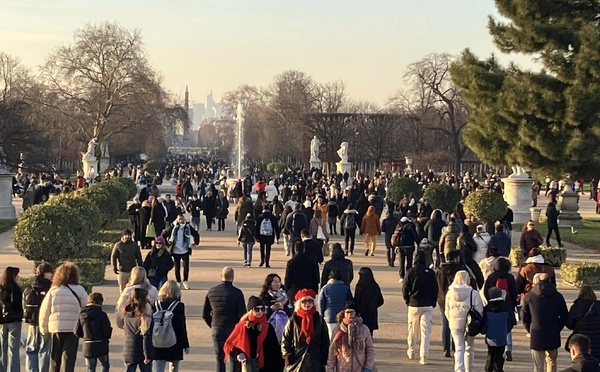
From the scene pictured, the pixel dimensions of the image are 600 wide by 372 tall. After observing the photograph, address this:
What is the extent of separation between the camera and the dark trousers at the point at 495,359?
10.2 m

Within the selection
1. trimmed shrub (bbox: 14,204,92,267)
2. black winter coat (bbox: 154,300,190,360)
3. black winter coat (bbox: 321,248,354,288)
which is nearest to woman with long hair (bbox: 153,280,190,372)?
black winter coat (bbox: 154,300,190,360)

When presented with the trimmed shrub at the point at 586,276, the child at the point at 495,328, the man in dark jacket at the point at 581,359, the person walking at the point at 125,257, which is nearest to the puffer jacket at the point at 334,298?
the child at the point at 495,328

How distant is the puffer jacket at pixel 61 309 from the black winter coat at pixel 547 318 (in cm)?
473

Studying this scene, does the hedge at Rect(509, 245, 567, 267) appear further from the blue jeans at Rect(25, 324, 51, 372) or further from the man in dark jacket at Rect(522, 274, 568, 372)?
the blue jeans at Rect(25, 324, 51, 372)

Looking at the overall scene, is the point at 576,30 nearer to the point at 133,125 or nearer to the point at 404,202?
the point at 404,202

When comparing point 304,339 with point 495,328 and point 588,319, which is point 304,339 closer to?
point 495,328

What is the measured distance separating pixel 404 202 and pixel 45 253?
12.6 meters

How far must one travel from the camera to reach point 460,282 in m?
10.4

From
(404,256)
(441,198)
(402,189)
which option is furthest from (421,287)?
(402,189)

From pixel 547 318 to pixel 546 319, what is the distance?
0.01m

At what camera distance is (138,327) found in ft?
29.5

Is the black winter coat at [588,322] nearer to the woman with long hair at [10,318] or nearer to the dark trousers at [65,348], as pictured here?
the dark trousers at [65,348]

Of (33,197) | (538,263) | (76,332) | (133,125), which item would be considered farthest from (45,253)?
(133,125)

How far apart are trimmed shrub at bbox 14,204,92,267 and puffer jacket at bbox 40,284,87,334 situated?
20.6 feet
